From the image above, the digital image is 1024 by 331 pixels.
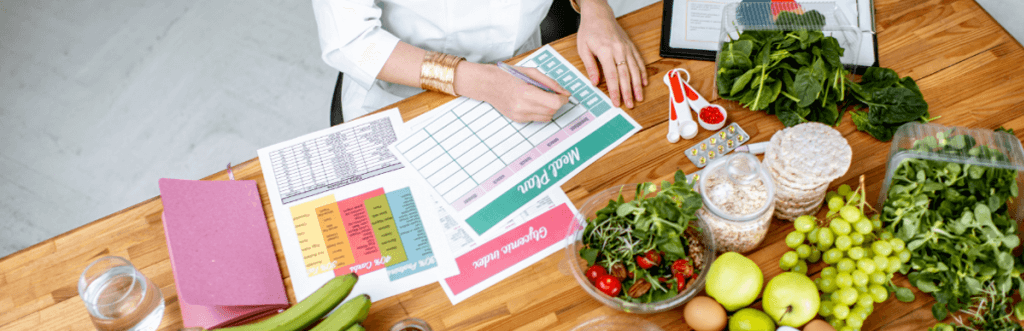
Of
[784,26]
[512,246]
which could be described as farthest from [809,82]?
[512,246]

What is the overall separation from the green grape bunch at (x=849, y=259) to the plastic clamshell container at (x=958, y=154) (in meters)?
0.07

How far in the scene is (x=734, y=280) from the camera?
75cm

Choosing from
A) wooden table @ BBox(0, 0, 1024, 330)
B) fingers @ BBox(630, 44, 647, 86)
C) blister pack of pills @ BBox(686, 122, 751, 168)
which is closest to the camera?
wooden table @ BBox(0, 0, 1024, 330)

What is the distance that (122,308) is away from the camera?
31.8 inches

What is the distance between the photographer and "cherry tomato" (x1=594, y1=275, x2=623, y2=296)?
76cm

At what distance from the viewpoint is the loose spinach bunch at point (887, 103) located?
90 centimetres

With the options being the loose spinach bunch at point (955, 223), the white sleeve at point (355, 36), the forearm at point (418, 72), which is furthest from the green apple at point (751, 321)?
the white sleeve at point (355, 36)

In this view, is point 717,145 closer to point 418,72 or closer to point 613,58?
point 613,58

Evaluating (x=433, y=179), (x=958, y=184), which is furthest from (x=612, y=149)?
(x=958, y=184)

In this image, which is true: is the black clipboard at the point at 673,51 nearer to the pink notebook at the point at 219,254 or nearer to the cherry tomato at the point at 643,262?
the cherry tomato at the point at 643,262

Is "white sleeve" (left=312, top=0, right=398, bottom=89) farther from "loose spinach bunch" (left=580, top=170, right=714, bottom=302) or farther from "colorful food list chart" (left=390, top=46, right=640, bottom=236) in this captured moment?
"loose spinach bunch" (left=580, top=170, right=714, bottom=302)

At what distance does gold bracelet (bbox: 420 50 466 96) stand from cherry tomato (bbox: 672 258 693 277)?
0.51 meters

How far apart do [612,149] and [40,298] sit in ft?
3.05

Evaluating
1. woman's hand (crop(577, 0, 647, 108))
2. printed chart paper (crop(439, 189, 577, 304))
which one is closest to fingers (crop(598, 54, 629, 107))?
woman's hand (crop(577, 0, 647, 108))
